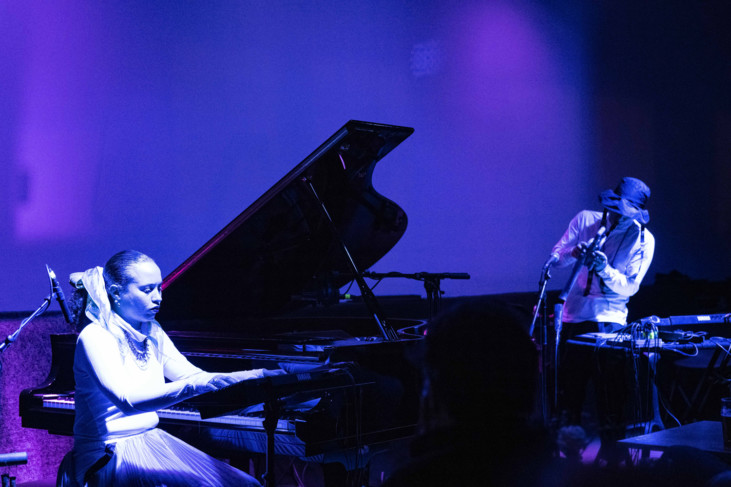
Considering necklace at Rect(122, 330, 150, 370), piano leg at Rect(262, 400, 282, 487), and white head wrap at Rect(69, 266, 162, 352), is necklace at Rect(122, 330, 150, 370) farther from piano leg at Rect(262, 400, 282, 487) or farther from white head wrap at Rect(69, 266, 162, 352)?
piano leg at Rect(262, 400, 282, 487)

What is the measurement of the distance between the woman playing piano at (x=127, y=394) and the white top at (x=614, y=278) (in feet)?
8.18

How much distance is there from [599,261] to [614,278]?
0.16 m

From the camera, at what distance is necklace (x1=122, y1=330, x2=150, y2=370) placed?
2498 millimetres

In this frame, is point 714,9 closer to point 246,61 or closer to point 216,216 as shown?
point 246,61

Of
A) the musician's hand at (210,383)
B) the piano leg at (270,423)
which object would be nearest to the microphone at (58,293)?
the musician's hand at (210,383)

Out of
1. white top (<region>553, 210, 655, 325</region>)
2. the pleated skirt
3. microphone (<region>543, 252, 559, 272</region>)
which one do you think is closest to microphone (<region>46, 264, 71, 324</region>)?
the pleated skirt

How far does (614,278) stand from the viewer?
431 centimetres

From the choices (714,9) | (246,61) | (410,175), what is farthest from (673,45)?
(246,61)

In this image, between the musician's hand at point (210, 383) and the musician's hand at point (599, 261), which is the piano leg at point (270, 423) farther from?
the musician's hand at point (599, 261)

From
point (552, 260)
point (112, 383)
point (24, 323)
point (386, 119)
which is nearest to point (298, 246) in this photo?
point (24, 323)

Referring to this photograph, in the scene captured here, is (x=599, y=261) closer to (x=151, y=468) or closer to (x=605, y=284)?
(x=605, y=284)

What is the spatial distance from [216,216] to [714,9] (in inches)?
252

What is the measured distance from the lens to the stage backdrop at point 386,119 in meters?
4.39

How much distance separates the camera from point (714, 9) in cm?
858
